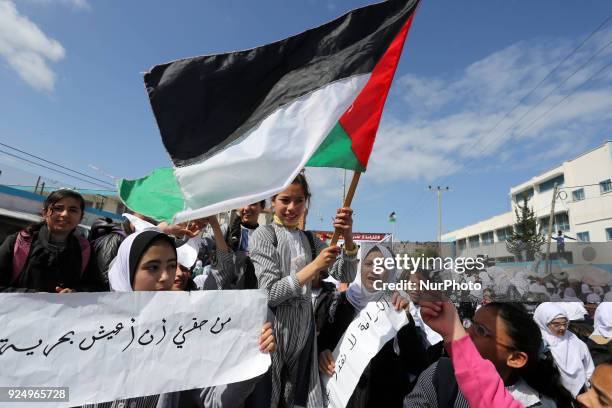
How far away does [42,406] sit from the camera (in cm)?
139

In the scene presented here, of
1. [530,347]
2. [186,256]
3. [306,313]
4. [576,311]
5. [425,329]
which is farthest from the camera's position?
[576,311]

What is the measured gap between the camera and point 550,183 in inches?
1617

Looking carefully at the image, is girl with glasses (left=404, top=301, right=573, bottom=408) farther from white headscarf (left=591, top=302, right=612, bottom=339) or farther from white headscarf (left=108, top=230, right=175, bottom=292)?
white headscarf (left=591, top=302, right=612, bottom=339)

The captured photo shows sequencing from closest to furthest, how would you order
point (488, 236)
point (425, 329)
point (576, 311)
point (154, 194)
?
point (425, 329)
point (154, 194)
point (576, 311)
point (488, 236)

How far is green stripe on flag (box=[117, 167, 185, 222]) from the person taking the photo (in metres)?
3.00

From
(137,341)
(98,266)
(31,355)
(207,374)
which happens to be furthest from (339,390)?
(98,266)

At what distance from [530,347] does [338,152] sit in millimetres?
1511

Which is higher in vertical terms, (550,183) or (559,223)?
(550,183)

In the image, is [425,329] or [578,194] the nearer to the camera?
[425,329]

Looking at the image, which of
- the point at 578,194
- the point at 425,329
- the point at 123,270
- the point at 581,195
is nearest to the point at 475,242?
the point at 425,329

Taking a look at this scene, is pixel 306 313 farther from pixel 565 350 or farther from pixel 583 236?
pixel 583 236

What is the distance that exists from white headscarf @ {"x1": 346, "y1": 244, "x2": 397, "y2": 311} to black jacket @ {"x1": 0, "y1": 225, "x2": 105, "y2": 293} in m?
1.90

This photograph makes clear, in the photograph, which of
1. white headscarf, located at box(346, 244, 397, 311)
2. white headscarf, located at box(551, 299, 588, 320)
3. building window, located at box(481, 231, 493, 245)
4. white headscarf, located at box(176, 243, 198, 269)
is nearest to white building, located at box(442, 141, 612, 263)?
building window, located at box(481, 231, 493, 245)

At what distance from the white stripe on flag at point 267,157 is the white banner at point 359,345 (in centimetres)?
105
